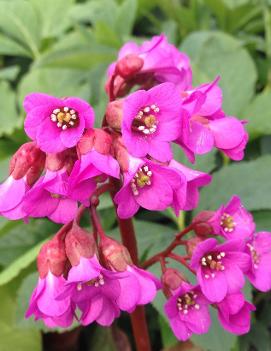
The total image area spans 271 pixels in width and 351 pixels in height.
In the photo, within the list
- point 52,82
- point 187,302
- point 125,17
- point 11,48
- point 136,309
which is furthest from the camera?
point 11,48

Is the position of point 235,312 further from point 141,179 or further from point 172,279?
point 141,179

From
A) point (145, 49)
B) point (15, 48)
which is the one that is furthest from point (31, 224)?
point (15, 48)

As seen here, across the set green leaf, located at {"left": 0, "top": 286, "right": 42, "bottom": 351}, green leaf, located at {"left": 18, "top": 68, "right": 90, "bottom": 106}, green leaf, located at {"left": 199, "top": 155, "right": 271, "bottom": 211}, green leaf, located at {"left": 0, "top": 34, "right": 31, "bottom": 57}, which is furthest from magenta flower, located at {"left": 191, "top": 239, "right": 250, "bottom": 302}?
green leaf, located at {"left": 0, "top": 34, "right": 31, "bottom": 57}

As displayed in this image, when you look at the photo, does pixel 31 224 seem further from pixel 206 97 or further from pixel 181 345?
pixel 206 97

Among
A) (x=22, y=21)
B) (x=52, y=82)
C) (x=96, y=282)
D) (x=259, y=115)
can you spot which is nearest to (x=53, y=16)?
(x=22, y=21)

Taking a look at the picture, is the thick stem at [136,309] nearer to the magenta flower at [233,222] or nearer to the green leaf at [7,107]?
the magenta flower at [233,222]

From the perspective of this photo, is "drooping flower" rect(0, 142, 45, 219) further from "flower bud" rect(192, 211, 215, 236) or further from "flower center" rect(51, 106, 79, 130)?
"flower bud" rect(192, 211, 215, 236)
